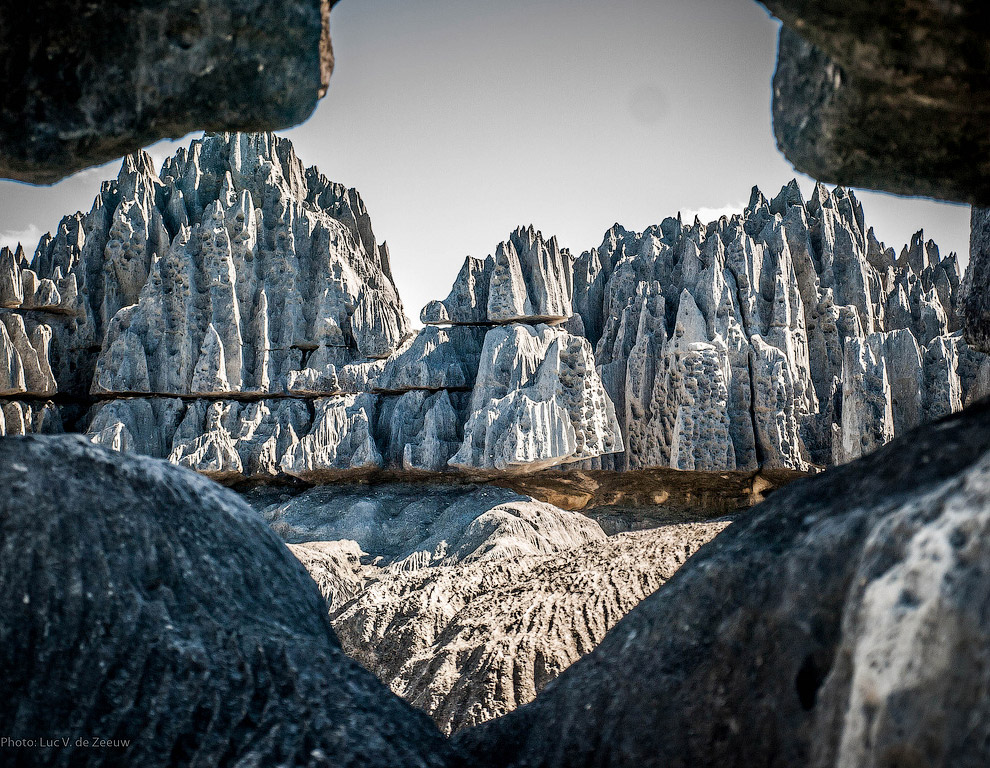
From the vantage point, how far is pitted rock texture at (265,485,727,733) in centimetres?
580

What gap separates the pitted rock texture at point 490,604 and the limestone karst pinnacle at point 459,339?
148 inches

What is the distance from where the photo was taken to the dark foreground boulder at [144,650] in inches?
88.4

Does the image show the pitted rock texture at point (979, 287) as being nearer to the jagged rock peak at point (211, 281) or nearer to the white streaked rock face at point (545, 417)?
the white streaked rock face at point (545, 417)

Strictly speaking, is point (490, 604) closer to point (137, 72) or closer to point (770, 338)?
point (137, 72)

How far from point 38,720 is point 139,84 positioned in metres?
1.92

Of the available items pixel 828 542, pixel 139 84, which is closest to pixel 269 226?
pixel 139 84

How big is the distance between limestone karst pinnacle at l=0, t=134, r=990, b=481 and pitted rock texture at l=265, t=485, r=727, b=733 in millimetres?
3757

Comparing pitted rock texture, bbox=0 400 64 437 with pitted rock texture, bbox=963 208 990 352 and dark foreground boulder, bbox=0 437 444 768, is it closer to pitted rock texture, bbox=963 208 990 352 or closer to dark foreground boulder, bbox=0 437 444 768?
dark foreground boulder, bbox=0 437 444 768

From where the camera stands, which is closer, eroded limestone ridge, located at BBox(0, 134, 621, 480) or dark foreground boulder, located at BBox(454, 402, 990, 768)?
dark foreground boulder, located at BBox(454, 402, 990, 768)

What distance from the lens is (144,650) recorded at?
2.39m

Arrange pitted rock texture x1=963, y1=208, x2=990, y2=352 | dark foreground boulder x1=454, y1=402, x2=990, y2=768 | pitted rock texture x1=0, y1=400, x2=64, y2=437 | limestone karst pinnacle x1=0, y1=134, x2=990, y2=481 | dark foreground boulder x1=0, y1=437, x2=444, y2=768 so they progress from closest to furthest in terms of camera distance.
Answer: dark foreground boulder x1=454, y1=402, x2=990, y2=768, dark foreground boulder x1=0, y1=437, x2=444, y2=768, pitted rock texture x1=963, y1=208, x2=990, y2=352, limestone karst pinnacle x1=0, y1=134, x2=990, y2=481, pitted rock texture x1=0, y1=400, x2=64, y2=437

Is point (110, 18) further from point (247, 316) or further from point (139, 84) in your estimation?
point (247, 316)

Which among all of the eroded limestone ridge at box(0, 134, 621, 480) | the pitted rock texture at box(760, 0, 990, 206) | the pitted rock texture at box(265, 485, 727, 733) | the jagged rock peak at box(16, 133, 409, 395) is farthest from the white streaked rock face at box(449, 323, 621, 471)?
the pitted rock texture at box(760, 0, 990, 206)

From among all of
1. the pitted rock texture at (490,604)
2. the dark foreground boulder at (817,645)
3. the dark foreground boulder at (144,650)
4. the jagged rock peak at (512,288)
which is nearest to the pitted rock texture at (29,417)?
the jagged rock peak at (512,288)
